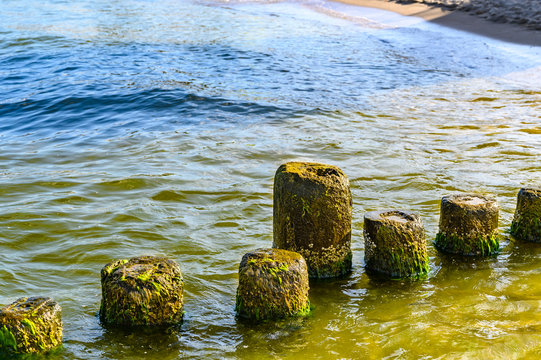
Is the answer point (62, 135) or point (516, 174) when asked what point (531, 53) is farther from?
point (62, 135)

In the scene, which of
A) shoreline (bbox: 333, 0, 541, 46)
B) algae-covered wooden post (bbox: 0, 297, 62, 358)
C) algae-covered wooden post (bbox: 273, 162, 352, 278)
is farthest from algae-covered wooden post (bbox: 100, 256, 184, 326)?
shoreline (bbox: 333, 0, 541, 46)

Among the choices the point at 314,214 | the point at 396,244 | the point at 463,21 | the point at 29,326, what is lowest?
the point at 29,326

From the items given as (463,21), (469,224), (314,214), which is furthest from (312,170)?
(463,21)

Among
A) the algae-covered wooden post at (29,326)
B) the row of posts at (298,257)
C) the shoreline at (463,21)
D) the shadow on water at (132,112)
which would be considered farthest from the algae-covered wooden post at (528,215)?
the shoreline at (463,21)

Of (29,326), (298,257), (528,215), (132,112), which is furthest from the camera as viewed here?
(132,112)

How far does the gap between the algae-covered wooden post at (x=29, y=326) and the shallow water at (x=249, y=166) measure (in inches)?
6.7

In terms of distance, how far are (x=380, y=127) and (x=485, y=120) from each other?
6.58 ft

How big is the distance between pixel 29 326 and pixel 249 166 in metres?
5.12

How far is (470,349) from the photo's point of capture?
393cm

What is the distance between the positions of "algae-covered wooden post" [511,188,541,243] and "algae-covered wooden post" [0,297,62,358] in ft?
13.7

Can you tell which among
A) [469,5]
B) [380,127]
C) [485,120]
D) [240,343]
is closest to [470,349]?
[240,343]

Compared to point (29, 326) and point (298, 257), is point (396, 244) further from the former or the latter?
point (29, 326)

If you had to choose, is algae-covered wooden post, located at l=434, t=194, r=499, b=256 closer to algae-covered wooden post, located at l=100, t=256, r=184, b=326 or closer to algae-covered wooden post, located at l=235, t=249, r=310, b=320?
algae-covered wooden post, located at l=235, t=249, r=310, b=320

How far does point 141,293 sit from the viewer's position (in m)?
3.99
